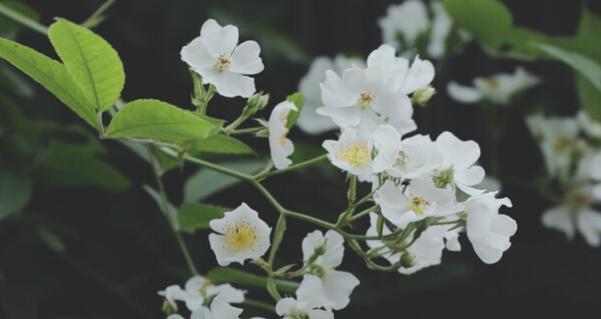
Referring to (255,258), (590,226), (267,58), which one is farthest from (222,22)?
(255,258)

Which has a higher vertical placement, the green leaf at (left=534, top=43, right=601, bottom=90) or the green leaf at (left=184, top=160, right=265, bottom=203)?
the green leaf at (left=534, top=43, right=601, bottom=90)

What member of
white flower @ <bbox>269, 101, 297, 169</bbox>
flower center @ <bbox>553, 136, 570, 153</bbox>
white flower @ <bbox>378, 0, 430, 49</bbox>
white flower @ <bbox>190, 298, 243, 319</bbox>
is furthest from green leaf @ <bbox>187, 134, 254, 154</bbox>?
flower center @ <bbox>553, 136, 570, 153</bbox>

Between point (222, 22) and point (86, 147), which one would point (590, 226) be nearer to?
point (222, 22)

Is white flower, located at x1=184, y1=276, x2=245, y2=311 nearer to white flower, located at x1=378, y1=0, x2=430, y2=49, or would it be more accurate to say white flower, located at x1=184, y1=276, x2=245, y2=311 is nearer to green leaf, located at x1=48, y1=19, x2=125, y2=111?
green leaf, located at x1=48, y1=19, x2=125, y2=111

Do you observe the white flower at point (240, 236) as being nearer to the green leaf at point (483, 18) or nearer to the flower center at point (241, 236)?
the flower center at point (241, 236)

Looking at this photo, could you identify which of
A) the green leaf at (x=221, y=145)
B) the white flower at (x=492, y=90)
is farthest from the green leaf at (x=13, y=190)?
the white flower at (x=492, y=90)

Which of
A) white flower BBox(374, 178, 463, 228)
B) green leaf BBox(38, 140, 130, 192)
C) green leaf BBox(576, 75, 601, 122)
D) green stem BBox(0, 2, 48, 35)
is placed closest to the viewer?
white flower BBox(374, 178, 463, 228)
